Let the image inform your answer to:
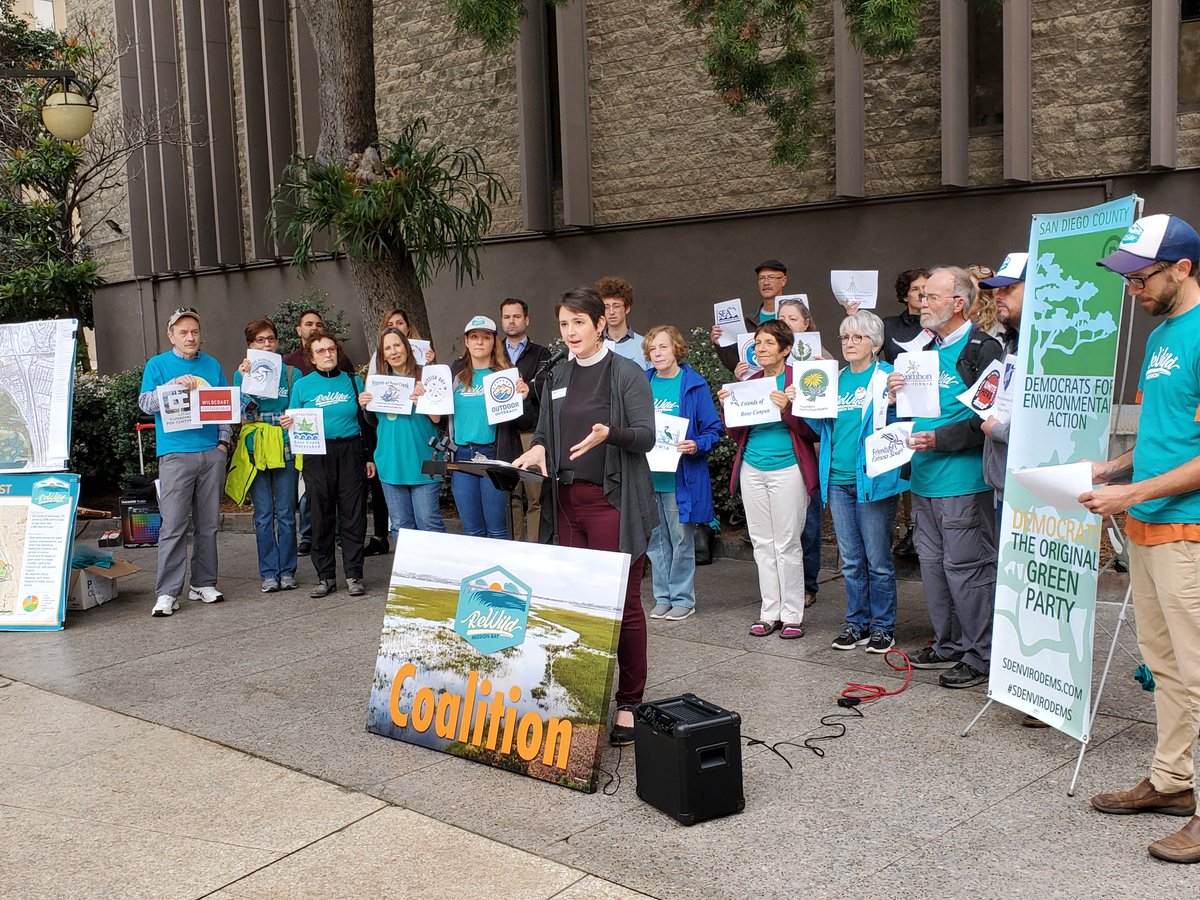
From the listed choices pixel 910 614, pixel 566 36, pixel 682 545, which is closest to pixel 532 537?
pixel 682 545

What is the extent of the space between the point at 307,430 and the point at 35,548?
7.36 ft

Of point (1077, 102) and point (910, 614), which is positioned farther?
point (1077, 102)

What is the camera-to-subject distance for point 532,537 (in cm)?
965

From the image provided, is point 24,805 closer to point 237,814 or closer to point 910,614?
point 237,814

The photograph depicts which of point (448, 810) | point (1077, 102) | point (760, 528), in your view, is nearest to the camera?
point (448, 810)

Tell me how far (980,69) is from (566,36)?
5.23 metres

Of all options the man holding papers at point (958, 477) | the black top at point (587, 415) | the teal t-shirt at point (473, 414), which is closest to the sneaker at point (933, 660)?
the man holding papers at point (958, 477)

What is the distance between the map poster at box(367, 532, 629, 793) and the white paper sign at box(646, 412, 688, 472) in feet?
8.76

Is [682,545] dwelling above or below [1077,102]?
below

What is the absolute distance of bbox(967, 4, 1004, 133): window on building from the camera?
12.4 meters

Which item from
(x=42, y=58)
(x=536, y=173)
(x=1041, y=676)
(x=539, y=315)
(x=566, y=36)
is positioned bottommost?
(x=1041, y=676)

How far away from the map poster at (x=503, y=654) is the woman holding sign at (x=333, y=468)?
3.67 metres

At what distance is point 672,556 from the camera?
8.26 m

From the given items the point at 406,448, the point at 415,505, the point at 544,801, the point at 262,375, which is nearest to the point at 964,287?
the point at 544,801
